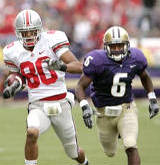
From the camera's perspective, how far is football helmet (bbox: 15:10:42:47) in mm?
7137

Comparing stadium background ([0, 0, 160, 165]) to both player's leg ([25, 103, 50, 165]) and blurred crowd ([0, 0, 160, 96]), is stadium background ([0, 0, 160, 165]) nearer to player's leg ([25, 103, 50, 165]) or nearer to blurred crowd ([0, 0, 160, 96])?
blurred crowd ([0, 0, 160, 96])

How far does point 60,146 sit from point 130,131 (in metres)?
3.17

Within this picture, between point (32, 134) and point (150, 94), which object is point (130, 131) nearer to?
point (150, 94)

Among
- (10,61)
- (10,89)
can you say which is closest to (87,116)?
(10,89)

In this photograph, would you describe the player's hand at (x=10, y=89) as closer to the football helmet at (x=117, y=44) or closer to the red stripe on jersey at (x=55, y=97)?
the red stripe on jersey at (x=55, y=97)

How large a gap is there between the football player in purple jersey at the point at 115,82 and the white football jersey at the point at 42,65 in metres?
0.27

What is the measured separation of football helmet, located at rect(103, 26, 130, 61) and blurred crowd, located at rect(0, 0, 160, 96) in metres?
8.79

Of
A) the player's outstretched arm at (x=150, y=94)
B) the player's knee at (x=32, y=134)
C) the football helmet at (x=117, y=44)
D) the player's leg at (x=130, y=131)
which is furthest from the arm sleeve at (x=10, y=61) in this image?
the player's outstretched arm at (x=150, y=94)

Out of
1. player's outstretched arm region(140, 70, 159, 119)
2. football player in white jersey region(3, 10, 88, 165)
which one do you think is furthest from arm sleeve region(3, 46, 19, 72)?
player's outstretched arm region(140, 70, 159, 119)

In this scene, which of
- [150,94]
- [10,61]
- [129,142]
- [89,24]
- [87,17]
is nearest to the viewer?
[129,142]

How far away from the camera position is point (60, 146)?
392 inches

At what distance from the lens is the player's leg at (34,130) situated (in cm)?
678

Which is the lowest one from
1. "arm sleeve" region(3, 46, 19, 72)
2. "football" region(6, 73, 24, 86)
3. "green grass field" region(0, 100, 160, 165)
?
"green grass field" region(0, 100, 160, 165)

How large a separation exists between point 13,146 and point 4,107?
4.92 meters
